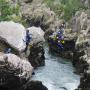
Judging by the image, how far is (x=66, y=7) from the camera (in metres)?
69.8

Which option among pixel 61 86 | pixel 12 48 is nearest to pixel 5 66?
pixel 12 48

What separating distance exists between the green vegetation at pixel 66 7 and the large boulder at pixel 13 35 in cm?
3029

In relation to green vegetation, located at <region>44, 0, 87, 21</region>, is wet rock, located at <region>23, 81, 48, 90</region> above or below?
below

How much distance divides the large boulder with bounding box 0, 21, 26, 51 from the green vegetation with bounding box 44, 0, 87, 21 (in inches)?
1192

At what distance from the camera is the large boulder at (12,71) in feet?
103

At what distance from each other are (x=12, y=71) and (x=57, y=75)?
10.9 m

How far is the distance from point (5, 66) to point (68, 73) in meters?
12.9

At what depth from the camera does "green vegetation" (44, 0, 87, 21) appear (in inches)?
2699

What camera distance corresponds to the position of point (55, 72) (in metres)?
42.7

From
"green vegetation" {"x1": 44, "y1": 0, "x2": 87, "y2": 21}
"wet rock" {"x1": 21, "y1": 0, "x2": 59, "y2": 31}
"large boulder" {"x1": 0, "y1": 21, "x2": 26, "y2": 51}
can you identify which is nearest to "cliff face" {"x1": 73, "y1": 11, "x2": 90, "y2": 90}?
"large boulder" {"x1": 0, "y1": 21, "x2": 26, "y2": 51}

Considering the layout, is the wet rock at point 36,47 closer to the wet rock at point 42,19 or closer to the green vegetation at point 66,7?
the wet rock at point 42,19

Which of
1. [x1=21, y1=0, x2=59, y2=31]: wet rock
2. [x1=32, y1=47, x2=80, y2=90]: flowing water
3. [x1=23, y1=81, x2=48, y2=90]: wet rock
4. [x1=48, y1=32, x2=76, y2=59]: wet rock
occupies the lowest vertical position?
[x1=32, y1=47, x2=80, y2=90]: flowing water

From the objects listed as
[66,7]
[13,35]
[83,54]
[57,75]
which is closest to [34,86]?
[13,35]

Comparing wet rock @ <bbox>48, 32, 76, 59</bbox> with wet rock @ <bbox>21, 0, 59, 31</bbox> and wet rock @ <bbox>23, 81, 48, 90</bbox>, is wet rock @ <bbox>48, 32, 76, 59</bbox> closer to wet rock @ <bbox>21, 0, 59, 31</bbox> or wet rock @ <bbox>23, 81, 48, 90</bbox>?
wet rock @ <bbox>21, 0, 59, 31</bbox>
